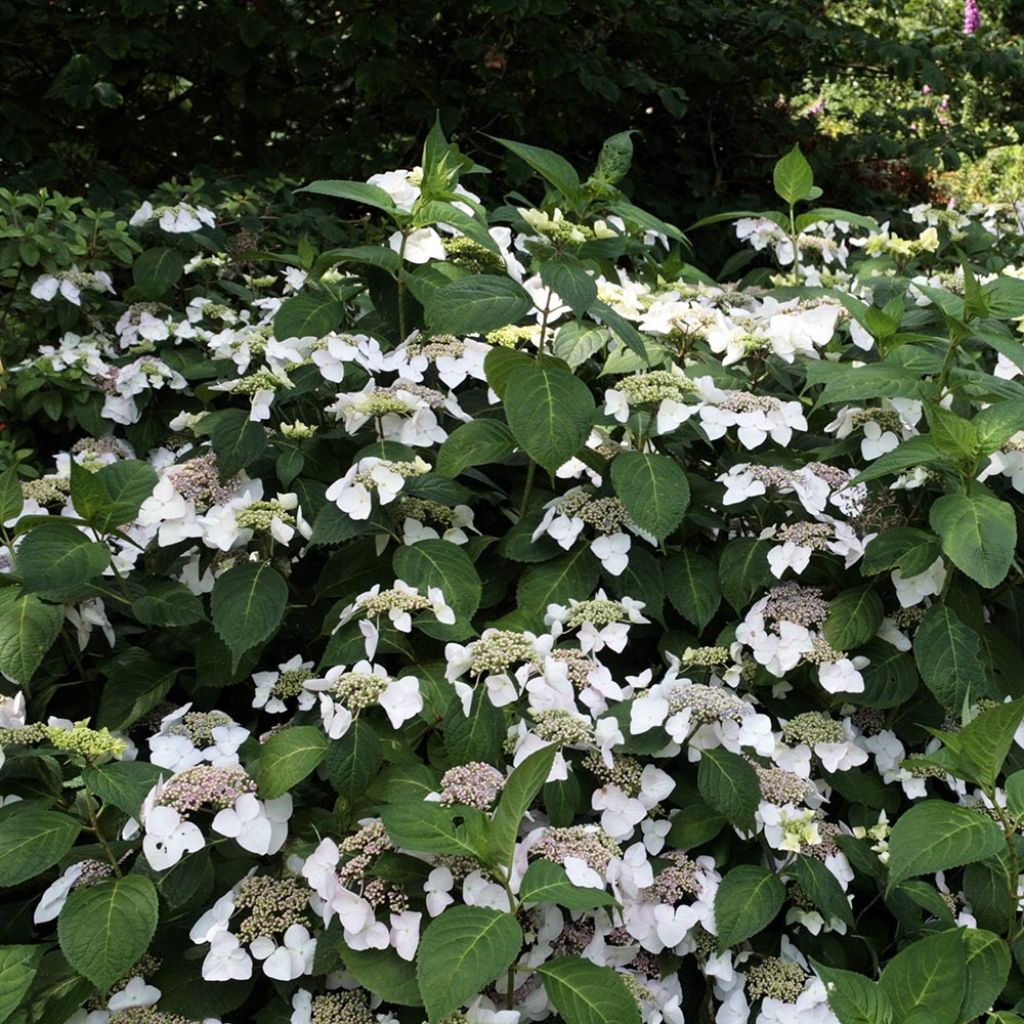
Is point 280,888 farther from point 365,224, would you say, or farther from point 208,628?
point 365,224

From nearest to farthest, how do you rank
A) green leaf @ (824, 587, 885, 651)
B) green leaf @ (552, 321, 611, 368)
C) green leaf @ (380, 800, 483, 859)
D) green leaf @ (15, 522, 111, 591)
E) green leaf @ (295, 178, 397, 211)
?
green leaf @ (380, 800, 483, 859), green leaf @ (15, 522, 111, 591), green leaf @ (824, 587, 885, 651), green leaf @ (295, 178, 397, 211), green leaf @ (552, 321, 611, 368)

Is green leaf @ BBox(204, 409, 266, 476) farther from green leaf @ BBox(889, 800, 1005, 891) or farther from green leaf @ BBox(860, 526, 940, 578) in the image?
green leaf @ BBox(889, 800, 1005, 891)

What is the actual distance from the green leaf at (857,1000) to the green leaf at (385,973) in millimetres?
427

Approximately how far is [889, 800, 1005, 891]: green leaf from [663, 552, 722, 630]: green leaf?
384 mm

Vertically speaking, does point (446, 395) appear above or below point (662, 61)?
above

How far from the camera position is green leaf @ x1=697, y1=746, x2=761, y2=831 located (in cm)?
138

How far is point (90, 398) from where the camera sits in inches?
96.1

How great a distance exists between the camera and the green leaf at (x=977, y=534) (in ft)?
4.58

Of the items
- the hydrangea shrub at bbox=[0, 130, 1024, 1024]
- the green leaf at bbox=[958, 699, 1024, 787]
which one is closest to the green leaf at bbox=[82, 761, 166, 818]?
the hydrangea shrub at bbox=[0, 130, 1024, 1024]

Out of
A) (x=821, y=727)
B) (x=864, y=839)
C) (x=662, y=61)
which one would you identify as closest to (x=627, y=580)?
(x=821, y=727)

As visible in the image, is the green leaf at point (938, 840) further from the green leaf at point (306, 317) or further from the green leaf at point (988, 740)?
the green leaf at point (306, 317)

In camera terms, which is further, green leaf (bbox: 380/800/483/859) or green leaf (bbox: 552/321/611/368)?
green leaf (bbox: 552/321/611/368)

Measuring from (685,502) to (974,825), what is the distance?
0.52 meters

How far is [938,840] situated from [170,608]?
38.4 inches
